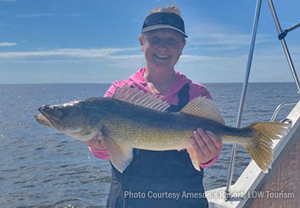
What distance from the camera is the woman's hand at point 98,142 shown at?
312 centimetres

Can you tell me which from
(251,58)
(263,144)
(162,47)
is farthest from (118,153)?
(251,58)

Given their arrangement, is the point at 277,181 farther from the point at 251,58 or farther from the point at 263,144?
the point at 251,58

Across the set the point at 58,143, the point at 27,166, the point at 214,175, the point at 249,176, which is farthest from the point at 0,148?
the point at 249,176

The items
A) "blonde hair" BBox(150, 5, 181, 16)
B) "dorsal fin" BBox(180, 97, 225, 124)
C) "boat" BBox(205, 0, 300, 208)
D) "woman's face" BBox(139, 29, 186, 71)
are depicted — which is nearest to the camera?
"dorsal fin" BBox(180, 97, 225, 124)

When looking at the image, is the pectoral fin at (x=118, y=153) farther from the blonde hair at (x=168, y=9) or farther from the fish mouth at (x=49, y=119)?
the blonde hair at (x=168, y=9)

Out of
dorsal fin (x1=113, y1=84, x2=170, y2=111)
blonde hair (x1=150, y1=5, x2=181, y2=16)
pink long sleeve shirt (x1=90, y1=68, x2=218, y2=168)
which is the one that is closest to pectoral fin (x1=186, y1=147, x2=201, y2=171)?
dorsal fin (x1=113, y1=84, x2=170, y2=111)

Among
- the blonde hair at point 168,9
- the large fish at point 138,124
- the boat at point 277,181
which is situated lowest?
the boat at point 277,181

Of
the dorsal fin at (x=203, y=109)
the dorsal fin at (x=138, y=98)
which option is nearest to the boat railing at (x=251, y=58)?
the dorsal fin at (x=203, y=109)

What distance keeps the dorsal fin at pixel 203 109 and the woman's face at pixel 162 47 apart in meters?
0.64

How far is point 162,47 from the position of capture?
138 inches

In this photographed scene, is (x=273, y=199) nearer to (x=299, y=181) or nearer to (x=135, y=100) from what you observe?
(x=299, y=181)

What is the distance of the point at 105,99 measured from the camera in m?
3.15

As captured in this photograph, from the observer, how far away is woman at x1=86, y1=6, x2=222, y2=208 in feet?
10.8

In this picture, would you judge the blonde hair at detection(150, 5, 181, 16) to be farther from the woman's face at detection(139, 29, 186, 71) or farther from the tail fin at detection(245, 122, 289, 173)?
the tail fin at detection(245, 122, 289, 173)
